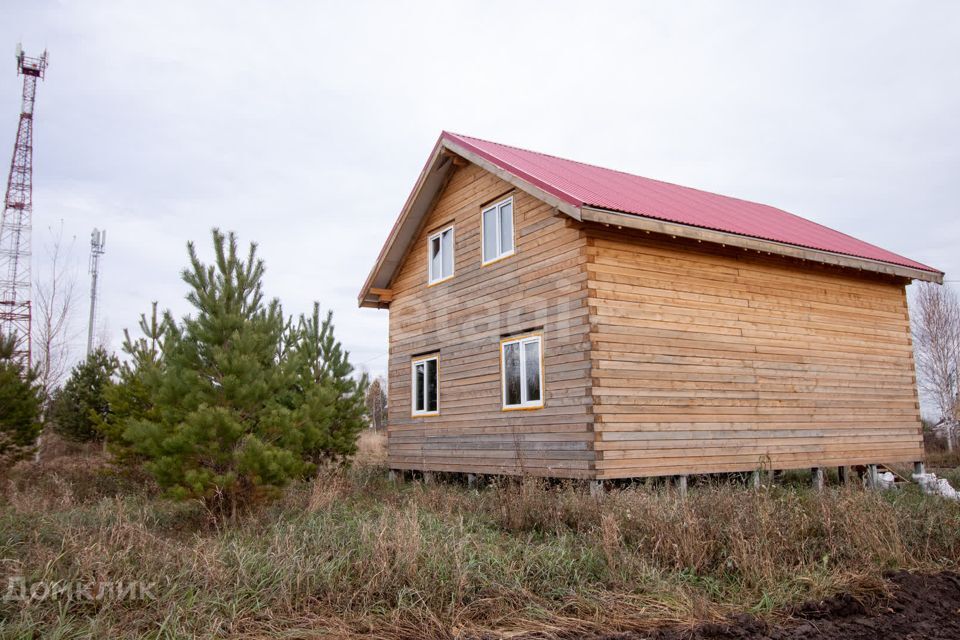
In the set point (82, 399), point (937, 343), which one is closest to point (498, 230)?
point (82, 399)

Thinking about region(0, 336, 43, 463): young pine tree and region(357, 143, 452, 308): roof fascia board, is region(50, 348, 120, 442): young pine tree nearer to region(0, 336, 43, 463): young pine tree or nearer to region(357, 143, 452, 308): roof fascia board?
region(0, 336, 43, 463): young pine tree

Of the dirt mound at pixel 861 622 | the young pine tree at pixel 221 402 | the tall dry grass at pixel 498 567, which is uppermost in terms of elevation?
the young pine tree at pixel 221 402

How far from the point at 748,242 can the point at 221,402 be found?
892 centimetres

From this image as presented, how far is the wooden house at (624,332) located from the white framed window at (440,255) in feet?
0.17

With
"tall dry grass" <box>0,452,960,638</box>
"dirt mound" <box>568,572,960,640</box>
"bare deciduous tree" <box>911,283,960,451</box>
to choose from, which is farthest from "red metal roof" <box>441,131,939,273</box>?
"bare deciduous tree" <box>911,283,960,451</box>

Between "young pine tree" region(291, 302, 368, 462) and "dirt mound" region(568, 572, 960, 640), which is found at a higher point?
"young pine tree" region(291, 302, 368, 462)

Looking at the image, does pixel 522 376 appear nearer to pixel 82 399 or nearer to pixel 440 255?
pixel 440 255

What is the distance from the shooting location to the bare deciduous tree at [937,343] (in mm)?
30531

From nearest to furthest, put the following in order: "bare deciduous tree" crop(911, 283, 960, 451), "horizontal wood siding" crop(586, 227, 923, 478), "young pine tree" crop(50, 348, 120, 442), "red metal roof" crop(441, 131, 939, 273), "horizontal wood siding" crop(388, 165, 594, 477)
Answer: "horizontal wood siding" crop(586, 227, 923, 478)
"horizontal wood siding" crop(388, 165, 594, 477)
"red metal roof" crop(441, 131, 939, 273)
"young pine tree" crop(50, 348, 120, 442)
"bare deciduous tree" crop(911, 283, 960, 451)

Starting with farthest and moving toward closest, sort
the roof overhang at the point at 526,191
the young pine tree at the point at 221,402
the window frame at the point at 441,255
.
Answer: the window frame at the point at 441,255 < the roof overhang at the point at 526,191 < the young pine tree at the point at 221,402

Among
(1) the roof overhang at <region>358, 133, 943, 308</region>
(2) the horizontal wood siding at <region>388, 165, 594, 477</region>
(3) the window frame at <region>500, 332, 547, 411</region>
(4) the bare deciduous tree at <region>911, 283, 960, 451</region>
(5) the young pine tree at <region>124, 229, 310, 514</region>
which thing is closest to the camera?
(5) the young pine tree at <region>124, 229, 310, 514</region>

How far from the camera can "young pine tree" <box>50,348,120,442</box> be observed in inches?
818

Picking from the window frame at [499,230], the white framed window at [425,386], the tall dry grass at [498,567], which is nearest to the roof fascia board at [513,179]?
the window frame at [499,230]

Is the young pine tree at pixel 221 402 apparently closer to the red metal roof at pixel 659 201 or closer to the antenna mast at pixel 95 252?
the red metal roof at pixel 659 201
